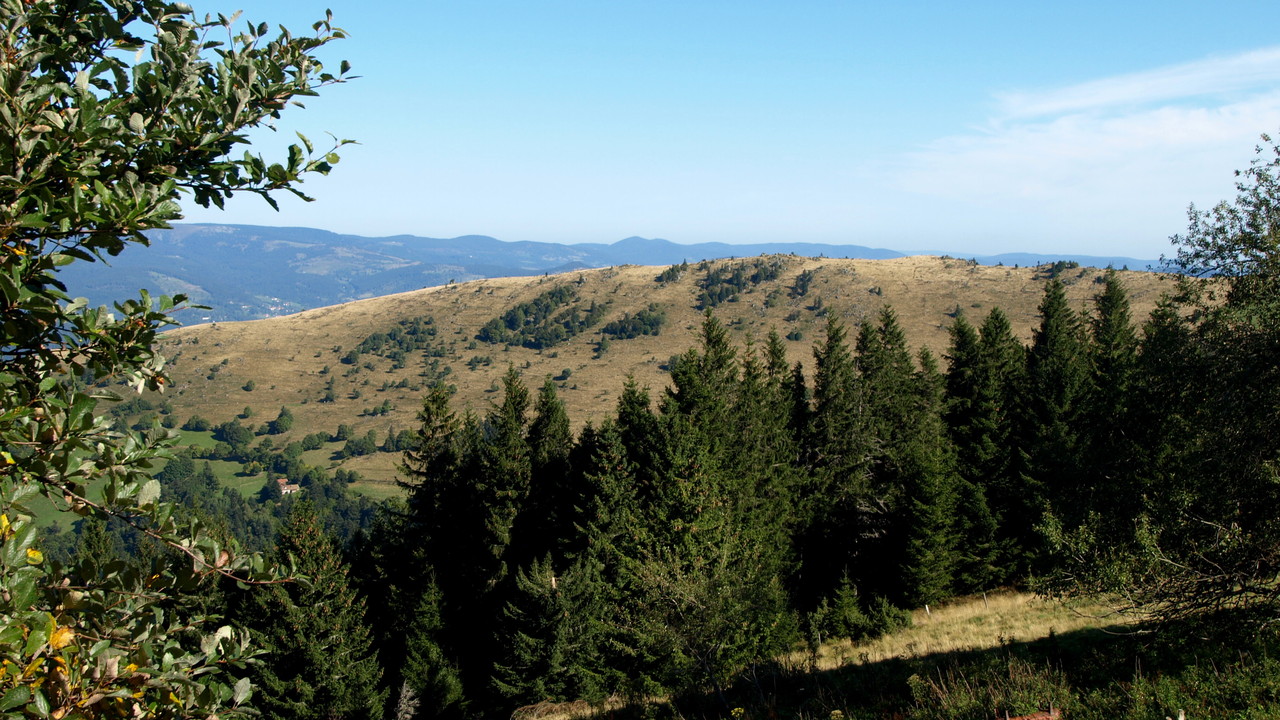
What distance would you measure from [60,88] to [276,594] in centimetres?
2872

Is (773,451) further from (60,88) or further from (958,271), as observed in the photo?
(958,271)

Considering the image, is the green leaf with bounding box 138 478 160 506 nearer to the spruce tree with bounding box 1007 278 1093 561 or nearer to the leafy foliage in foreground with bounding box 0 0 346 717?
the leafy foliage in foreground with bounding box 0 0 346 717

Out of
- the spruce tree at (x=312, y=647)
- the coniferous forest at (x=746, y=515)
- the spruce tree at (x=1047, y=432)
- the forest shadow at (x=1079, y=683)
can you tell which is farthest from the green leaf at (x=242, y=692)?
the spruce tree at (x=1047, y=432)

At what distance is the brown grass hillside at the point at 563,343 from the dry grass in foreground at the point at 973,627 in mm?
77476

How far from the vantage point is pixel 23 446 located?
11.0ft

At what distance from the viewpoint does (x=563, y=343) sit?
153250 mm

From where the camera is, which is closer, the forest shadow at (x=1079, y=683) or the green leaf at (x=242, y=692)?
the green leaf at (x=242, y=692)

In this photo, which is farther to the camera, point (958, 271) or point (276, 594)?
point (958, 271)

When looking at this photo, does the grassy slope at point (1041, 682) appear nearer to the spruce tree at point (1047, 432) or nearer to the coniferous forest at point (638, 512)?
the coniferous forest at point (638, 512)

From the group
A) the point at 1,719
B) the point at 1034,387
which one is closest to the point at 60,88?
the point at 1,719

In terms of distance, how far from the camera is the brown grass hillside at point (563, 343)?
11956 cm

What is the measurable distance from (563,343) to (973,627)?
134 metres

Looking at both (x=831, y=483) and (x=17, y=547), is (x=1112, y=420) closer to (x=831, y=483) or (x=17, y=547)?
(x=831, y=483)

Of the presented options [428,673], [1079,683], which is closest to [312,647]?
[428,673]
